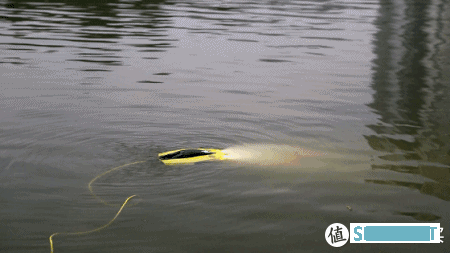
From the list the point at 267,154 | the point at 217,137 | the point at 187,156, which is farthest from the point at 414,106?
the point at 187,156

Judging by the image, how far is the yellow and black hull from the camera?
195 inches

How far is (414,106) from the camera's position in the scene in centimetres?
751

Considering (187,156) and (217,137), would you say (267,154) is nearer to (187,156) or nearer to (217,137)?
(217,137)

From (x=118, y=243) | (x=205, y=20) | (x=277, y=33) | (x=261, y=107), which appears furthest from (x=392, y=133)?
(x=205, y=20)

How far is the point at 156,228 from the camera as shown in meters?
3.76

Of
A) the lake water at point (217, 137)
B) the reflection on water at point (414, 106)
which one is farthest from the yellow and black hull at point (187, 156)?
the reflection on water at point (414, 106)

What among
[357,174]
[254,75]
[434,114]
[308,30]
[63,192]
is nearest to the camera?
[63,192]

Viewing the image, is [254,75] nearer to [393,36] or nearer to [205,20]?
[393,36]

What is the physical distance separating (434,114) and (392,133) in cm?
128

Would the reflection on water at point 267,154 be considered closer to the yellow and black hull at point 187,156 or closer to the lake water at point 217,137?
the lake water at point 217,137

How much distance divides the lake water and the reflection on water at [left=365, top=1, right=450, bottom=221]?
3cm

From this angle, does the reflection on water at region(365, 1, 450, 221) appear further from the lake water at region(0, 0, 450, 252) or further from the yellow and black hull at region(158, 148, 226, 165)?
the yellow and black hull at region(158, 148, 226, 165)

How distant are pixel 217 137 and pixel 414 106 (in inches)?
131

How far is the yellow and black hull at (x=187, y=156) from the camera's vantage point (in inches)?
195
